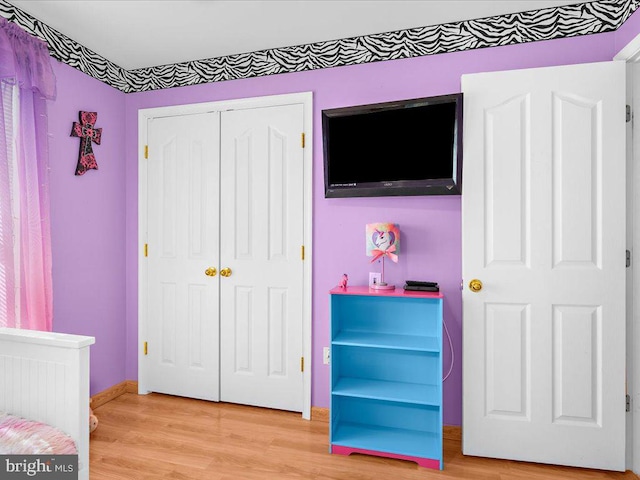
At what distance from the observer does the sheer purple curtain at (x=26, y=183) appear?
81.4 inches

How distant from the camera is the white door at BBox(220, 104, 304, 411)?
105 inches

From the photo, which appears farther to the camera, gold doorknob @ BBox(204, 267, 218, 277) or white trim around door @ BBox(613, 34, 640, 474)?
gold doorknob @ BBox(204, 267, 218, 277)

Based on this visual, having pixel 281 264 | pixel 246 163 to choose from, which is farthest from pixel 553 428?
pixel 246 163

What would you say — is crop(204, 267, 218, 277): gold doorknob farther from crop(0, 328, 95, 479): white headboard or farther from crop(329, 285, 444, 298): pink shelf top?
crop(0, 328, 95, 479): white headboard

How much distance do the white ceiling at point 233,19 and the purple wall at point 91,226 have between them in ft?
1.19

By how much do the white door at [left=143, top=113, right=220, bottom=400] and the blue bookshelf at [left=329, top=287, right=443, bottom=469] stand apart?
104 cm

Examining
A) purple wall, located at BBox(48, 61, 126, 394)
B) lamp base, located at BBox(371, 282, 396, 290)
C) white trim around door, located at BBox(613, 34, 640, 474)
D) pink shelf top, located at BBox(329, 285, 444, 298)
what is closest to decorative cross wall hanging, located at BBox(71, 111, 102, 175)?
purple wall, located at BBox(48, 61, 126, 394)

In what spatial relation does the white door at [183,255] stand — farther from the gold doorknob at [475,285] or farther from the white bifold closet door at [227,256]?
the gold doorknob at [475,285]

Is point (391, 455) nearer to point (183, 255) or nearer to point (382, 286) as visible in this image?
point (382, 286)

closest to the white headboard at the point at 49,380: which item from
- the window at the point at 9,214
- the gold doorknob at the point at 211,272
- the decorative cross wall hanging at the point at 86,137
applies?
the window at the point at 9,214

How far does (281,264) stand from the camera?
270 centimetres

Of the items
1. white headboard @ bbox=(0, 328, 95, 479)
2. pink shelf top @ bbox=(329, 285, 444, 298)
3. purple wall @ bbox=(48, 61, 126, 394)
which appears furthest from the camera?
purple wall @ bbox=(48, 61, 126, 394)

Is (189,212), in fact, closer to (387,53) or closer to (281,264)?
(281,264)

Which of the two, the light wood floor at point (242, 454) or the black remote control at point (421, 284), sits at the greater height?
the black remote control at point (421, 284)
